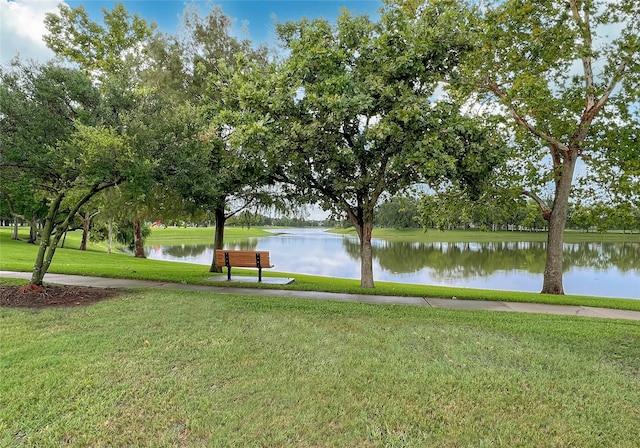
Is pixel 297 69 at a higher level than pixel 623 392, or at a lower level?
higher

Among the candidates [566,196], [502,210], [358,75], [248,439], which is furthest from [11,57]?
[566,196]

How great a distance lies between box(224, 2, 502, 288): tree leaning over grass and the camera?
7.49 metres

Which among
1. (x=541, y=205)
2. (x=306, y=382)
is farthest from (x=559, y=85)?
(x=306, y=382)

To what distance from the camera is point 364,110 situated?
796 centimetres

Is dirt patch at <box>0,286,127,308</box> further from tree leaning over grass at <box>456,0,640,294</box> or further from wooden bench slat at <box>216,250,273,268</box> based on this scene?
tree leaning over grass at <box>456,0,640,294</box>

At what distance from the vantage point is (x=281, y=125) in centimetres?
798

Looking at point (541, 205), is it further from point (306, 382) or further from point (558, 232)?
point (306, 382)

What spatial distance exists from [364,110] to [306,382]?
611cm

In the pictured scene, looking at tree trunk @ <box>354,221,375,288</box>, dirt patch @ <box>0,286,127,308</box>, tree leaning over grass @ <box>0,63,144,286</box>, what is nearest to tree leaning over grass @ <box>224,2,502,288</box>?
tree trunk @ <box>354,221,375,288</box>

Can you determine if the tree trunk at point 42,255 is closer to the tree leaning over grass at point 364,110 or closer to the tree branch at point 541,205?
the tree leaning over grass at point 364,110

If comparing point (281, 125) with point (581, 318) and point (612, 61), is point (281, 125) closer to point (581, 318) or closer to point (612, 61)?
point (581, 318)

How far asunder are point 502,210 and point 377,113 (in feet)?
22.2

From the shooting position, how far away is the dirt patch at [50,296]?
6.23 metres

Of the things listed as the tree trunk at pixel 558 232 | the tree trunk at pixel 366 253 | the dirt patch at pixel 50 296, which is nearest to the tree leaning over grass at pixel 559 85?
the tree trunk at pixel 558 232
